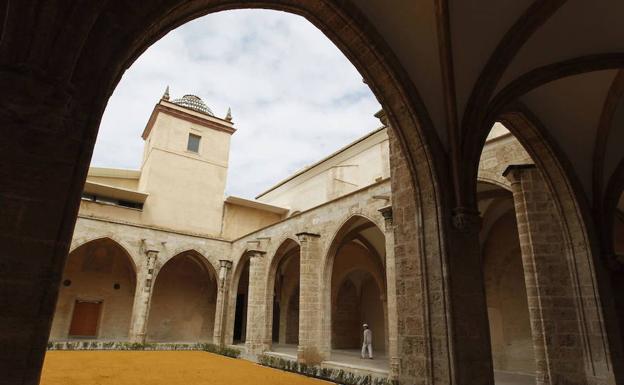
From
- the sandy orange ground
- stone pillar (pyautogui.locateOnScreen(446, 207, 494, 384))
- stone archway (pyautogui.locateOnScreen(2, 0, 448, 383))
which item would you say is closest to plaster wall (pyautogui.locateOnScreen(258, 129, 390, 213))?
the sandy orange ground

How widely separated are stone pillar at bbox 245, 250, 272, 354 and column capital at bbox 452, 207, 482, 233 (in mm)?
10463

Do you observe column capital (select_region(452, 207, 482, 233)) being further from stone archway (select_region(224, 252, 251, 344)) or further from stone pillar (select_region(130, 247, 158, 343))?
stone pillar (select_region(130, 247, 158, 343))

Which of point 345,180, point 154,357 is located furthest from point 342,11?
point 345,180

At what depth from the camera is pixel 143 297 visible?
14961 millimetres

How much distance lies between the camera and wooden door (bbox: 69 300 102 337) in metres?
16.0

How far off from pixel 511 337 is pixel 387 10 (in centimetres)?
984

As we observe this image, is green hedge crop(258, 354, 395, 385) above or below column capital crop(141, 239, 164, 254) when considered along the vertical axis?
below

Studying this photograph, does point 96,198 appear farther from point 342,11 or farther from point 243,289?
point 342,11

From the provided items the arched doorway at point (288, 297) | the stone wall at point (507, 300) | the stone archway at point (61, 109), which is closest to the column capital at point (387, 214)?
the stone wall at point (507, 300)

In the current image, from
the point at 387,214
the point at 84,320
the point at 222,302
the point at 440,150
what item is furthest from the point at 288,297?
the point at 440,150

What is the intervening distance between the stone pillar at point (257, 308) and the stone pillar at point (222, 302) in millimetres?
2653

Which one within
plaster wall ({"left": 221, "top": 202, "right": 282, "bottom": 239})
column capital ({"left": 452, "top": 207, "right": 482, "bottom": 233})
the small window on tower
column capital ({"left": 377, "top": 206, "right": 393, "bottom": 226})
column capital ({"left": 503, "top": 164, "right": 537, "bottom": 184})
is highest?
the small window on tower

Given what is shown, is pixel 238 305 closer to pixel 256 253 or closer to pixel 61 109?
pixel 256 253

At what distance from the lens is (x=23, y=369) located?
6.19ft
